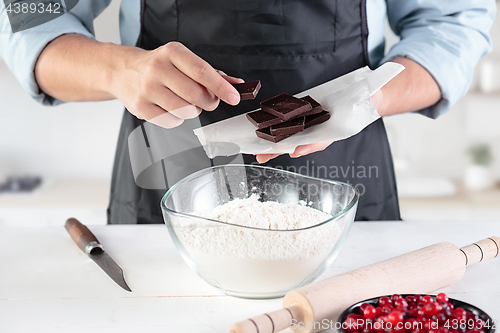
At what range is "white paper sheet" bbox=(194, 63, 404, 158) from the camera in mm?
792

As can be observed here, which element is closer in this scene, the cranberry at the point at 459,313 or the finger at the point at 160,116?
the cranberry at the point at 459,313

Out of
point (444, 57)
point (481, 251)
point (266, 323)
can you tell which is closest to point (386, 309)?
point (266, 323)

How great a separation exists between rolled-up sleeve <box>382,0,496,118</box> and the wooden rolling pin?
18.7 inches

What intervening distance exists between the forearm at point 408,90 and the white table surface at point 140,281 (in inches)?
11.2

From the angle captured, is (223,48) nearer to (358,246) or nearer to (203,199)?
(203,199)

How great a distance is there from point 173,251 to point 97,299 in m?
0.18

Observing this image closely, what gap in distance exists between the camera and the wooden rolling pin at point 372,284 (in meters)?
0.52

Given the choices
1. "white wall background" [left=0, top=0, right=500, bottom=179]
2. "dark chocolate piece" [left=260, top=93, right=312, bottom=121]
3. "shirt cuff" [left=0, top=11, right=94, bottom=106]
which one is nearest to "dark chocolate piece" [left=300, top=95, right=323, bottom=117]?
"dark chocolate piece" [left=260, top=93, right=312, bottom=121]

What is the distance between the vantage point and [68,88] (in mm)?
991

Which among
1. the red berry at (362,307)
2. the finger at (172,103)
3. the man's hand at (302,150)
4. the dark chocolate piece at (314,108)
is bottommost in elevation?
the red berry at (362,307)

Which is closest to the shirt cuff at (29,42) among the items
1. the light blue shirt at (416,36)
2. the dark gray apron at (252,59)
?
the light blue shirt at (416,36)

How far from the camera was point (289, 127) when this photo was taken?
0.80 meters

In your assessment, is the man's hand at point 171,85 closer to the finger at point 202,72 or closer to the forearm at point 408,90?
the finger at point 202,72

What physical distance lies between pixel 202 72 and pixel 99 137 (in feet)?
4.90
